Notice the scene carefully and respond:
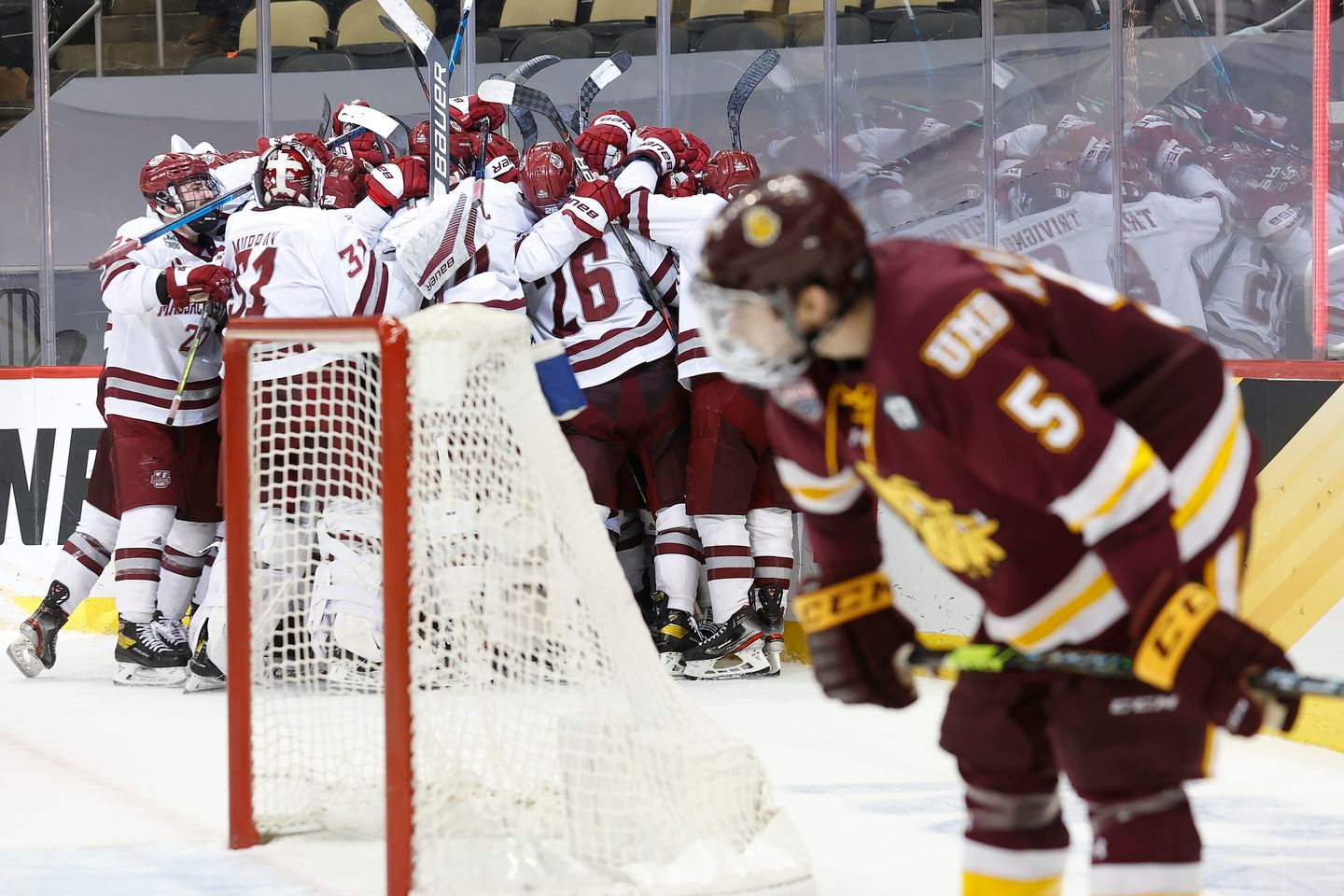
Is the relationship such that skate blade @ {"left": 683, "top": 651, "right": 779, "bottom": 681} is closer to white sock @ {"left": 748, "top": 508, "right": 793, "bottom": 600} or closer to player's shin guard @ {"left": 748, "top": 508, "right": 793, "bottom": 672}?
player's shin guard @ {"left": 748, "top": 508, "right": 793, "bottom": 672}

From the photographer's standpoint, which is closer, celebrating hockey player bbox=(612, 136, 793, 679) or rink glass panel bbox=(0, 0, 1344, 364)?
celebrating hockey player bbox=(612, 136, 793, 679)

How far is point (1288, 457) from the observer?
340cm

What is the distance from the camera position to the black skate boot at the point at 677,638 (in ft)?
14.8

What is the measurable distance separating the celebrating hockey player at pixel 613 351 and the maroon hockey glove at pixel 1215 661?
3250mm

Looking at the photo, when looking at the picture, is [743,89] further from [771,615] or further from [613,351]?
[771,615]

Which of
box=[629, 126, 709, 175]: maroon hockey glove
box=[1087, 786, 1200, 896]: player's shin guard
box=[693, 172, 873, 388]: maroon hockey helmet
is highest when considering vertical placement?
box=[629, 126, 709, 175]: maroon hockey glove

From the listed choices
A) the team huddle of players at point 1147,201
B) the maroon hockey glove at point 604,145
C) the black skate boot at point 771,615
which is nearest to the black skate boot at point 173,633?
the black skate boot at point 771,615

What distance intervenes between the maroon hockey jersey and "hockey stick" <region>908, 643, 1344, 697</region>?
0.03 metres

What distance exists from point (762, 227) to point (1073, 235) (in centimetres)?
410

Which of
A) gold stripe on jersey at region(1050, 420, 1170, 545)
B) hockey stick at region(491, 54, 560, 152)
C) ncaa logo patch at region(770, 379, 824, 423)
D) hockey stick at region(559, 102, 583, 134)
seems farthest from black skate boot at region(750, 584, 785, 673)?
gold stripe on jersey at region(1050, 420, 1170, 545)

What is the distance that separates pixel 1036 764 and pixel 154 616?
3573mm

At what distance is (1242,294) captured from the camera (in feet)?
15.0

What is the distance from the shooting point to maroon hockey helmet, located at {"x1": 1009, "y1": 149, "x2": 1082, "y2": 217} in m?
5.32

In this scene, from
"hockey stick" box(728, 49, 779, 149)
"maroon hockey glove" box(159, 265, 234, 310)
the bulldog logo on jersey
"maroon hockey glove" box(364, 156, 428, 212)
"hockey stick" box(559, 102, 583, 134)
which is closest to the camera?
the bulldog logo on jersey
